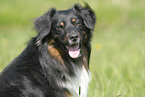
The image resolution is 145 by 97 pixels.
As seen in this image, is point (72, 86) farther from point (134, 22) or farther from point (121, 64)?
point (134, 22)

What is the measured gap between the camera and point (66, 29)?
3771 mm

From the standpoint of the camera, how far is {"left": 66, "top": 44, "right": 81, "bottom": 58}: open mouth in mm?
3762

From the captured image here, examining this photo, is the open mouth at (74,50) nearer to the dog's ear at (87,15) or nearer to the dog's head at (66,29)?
the dog's head at (66,29)

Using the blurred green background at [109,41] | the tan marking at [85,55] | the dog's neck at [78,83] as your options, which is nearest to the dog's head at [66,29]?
the tan marking at [85,55]

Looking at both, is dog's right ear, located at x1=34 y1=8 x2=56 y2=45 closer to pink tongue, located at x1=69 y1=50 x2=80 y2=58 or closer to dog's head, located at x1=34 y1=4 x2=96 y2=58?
dog's head, located at x1=34 y1=4 x2=96 y2=58

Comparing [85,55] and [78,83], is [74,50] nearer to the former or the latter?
[85,55]

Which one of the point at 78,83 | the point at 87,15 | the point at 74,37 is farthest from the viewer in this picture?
the point at 87,15

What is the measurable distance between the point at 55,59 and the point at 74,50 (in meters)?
0.34

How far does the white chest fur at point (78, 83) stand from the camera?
3736 mm

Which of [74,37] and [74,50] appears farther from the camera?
[74,50]

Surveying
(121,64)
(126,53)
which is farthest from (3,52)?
(126,53)

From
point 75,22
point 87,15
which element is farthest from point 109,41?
point 75,22

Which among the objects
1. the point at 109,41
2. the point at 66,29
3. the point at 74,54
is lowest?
the point at 109,41

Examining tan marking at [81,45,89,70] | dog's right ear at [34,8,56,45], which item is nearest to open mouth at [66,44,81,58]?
tan marking at [81,45,89,70]
